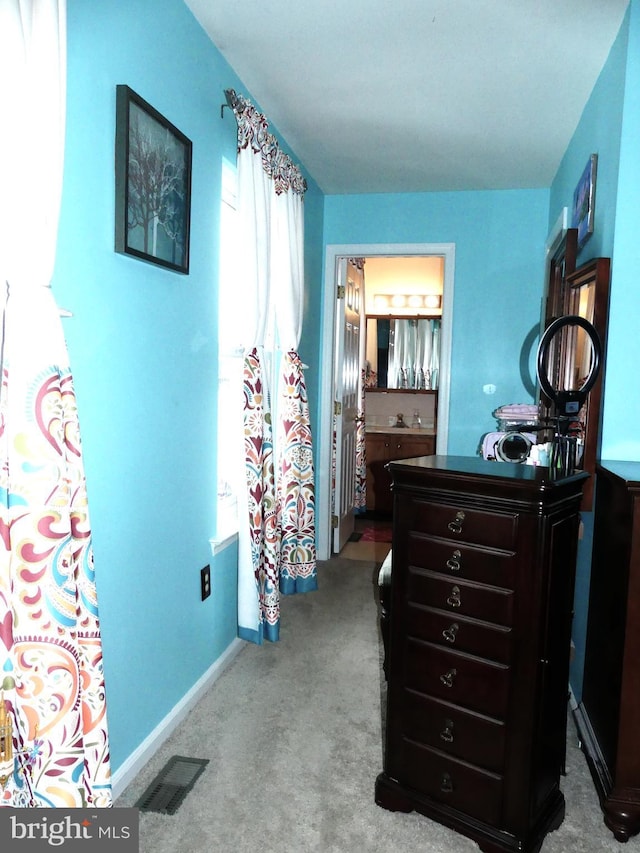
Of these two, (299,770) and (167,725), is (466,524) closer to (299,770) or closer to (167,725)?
(299,770)

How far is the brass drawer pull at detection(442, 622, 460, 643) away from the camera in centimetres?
169

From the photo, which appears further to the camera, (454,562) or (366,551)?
(366,551)

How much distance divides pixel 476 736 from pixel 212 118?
2.31m

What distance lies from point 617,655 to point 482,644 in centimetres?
47

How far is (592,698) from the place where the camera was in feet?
6.95

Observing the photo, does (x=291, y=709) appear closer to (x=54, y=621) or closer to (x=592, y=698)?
(x=592, y=698)

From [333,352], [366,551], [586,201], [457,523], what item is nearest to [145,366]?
[457,523]

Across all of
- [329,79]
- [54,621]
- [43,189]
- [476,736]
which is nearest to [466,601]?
[476,736]

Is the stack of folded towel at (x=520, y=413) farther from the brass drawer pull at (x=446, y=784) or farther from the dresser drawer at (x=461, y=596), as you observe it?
the brass drawer pull at (x=446, y=784)

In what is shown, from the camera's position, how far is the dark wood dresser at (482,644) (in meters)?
1.58

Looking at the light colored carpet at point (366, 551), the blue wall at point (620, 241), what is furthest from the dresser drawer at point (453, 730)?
the light colored carpet at point (366, 551)

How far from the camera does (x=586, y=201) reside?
254cm

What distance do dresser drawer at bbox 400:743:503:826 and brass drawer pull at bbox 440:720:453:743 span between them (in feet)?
0.18

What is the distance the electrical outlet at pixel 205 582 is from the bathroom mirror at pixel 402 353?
3.70 metres
